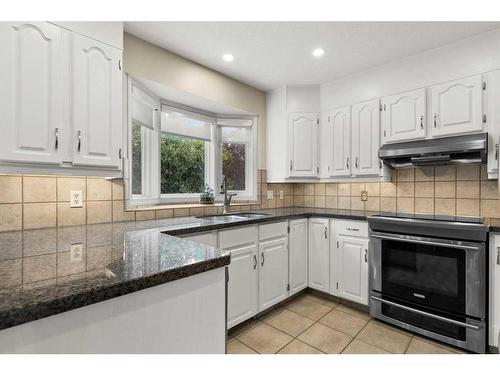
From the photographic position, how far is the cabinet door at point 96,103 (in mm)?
1496

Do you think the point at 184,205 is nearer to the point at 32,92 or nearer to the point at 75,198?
the point at 75,198

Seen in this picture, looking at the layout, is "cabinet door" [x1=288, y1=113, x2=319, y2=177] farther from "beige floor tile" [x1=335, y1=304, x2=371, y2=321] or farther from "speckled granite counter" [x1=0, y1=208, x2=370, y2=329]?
"speckled granite counter" [x1=0, y1=208, x2=370, y2=329]

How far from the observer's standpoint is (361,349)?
6.18ft

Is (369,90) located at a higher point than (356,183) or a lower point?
higher

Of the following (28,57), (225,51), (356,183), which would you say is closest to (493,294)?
(356,183)

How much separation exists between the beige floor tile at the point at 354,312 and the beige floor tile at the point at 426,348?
0.41 m

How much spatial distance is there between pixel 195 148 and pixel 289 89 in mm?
1301

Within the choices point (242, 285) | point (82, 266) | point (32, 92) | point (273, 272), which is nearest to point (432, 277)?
point (273, 272)

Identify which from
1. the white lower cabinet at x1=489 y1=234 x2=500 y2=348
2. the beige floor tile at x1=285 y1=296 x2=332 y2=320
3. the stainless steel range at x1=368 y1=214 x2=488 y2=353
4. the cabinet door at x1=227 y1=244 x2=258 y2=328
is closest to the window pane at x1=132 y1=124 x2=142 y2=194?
the cabinet door at x1=227 y1=244 x2=258 y2=328

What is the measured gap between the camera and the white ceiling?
6.21 ft

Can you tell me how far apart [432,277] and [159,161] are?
2.54 metres
